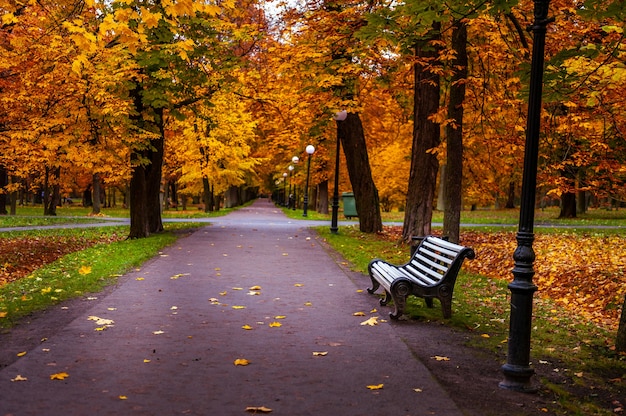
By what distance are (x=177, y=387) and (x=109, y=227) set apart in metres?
19.4

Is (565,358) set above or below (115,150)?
below

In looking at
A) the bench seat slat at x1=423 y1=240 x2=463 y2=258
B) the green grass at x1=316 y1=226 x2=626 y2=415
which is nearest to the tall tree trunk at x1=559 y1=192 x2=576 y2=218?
the green grass at x1=316 y1=226 x2=626 y2=415

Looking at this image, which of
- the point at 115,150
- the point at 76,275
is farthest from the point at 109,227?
the point at 76,275

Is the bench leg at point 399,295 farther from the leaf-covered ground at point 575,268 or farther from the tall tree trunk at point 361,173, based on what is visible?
the tall tree trunk at point 361,173

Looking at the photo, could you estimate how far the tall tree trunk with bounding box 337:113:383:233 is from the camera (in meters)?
20.7

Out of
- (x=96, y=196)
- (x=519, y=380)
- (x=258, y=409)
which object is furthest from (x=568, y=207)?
(x=258, y=409)

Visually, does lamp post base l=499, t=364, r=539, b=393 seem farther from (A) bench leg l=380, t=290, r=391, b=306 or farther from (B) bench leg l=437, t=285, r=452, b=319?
(A) bench leg l=380, t=290, r=391, b=306

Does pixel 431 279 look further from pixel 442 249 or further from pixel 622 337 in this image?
pixel 622 337

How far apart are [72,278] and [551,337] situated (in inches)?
295

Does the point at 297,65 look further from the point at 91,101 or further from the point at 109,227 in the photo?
the point at 109,227

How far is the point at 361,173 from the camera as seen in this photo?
67.9ft

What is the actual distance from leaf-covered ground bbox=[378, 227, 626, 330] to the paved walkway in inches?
129

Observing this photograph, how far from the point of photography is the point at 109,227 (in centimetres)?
2300

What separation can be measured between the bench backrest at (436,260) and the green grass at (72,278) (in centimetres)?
479
